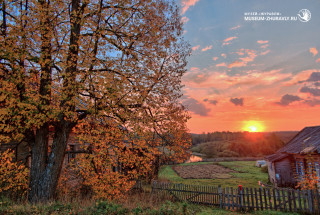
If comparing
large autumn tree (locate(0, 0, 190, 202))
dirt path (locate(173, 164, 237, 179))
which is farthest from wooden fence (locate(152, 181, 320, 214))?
dirt path (locate(173, 164, 237, 179))

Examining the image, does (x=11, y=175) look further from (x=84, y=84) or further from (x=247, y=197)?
(x=247, y=197)

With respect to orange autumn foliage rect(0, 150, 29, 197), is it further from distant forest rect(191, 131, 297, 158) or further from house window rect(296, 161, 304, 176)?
distant forest rect(191, 131, 297, 158)

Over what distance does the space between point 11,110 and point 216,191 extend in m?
12.8

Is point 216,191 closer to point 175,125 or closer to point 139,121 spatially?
point 175,125

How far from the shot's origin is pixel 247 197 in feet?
37.7

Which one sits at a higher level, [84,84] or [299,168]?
[84,84]

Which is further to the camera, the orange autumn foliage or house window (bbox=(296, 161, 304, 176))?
house window (bbox=(296, 161, 304, 176))

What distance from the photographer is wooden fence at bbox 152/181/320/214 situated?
9828 millimetres

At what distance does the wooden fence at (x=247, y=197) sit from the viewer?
9.83m

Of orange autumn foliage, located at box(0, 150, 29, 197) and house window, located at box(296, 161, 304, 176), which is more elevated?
orange autumn foliage, located at box(0, 150, 29, 197)

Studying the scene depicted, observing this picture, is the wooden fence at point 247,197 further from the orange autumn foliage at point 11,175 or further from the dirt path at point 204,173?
the dirt path at point 204,173

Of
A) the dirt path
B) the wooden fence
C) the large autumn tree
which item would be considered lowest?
the dirt path

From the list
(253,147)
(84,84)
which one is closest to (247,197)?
(84,84)

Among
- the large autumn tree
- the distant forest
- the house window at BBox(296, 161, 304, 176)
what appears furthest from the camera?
the distant forest
